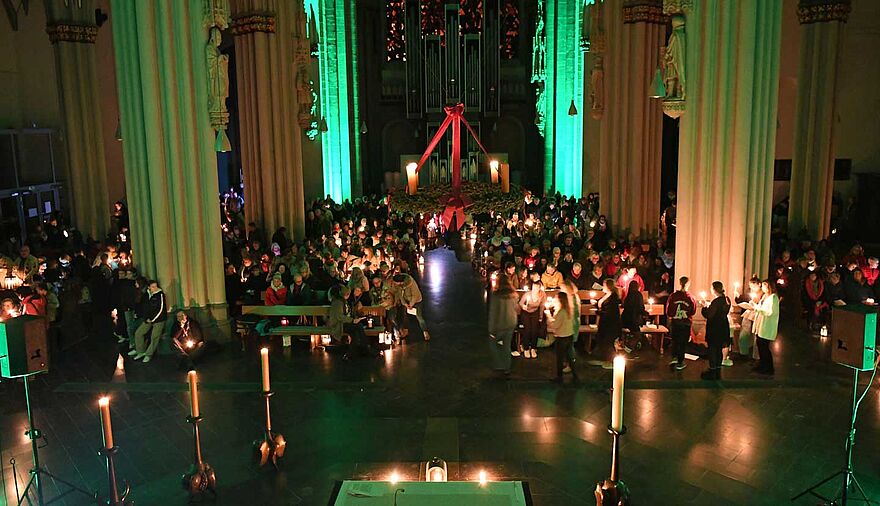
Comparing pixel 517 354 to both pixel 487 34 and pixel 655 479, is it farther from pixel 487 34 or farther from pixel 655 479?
pixel 487 34

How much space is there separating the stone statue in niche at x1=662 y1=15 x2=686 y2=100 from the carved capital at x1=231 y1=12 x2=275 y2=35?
9.70m

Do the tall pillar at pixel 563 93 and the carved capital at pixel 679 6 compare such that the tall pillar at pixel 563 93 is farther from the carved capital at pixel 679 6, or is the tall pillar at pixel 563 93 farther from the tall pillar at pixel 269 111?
the carved capital at pixel 679 6

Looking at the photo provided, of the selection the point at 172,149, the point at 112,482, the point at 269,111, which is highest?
the point at 269,111

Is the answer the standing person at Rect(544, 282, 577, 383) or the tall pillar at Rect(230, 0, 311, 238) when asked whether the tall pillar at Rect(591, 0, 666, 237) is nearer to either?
the tall pillar at Rect(230, 0, 311, 238)

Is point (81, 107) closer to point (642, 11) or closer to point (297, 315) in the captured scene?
point (297, 315)

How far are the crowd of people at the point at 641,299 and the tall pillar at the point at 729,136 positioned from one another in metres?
0.77

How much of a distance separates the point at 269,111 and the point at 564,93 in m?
15.3

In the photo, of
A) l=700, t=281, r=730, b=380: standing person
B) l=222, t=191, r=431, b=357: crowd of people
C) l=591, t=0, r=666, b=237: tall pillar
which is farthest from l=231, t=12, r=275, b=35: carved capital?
l=700, t=281, r=730, b=380: standing person

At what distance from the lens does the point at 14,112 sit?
2305 cm

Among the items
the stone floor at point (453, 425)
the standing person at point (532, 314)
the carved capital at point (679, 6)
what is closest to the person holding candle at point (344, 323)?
the stone floor at point (453, 425)

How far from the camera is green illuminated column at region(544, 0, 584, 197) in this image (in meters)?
29.5

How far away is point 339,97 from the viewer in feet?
107

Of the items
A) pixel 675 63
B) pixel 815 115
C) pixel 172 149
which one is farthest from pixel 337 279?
pixel 815 115

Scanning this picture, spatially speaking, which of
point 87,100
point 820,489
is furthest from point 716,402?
point 87,100
